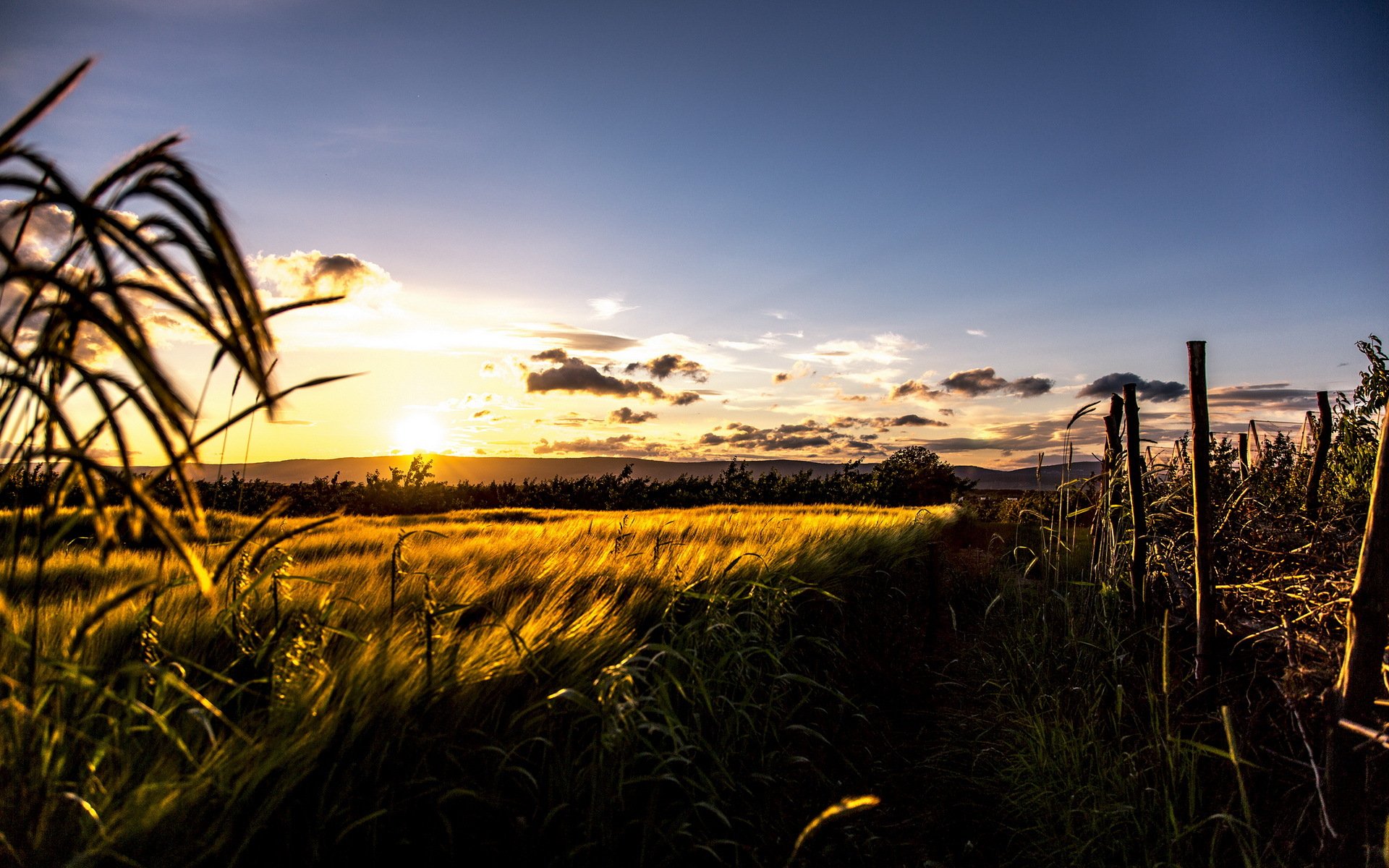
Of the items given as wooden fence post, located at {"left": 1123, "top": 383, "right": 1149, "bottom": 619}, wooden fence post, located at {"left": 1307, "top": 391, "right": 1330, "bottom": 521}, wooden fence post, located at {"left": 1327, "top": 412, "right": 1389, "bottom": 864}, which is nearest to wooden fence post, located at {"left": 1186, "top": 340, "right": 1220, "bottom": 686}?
wooden fence post, located at {"left": 1123, "top": 383, "right": 1149, "bottom": 619}

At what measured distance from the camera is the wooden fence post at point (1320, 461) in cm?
516

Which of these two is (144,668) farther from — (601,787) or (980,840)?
→ (980,840)

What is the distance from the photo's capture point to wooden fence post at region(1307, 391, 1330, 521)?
5.16 metres

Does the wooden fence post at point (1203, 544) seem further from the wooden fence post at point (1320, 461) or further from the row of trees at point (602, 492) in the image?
the row of trees at point (602, 492)

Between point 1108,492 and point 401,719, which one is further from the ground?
point 1108,492

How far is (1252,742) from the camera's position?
10.3ft

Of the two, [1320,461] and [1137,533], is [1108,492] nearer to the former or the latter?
[1137,533]

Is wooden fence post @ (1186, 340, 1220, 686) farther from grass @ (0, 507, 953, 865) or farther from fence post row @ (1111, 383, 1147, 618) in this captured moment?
grass @ (0, 507, 953, 865)

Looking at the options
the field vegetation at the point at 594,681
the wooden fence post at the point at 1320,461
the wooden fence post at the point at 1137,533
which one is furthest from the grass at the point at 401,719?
the wooden fence post at the point at 1320,461

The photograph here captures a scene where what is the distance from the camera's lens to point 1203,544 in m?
3.54

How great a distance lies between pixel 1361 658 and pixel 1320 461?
4418 millimetres

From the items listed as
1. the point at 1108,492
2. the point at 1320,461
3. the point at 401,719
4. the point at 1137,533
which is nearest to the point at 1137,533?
the point at 1137,533

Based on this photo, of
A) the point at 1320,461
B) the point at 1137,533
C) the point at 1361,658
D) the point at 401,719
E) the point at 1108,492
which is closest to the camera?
the point at 401,719

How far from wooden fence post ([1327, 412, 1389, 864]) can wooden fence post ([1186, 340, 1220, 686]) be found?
1284 mm
